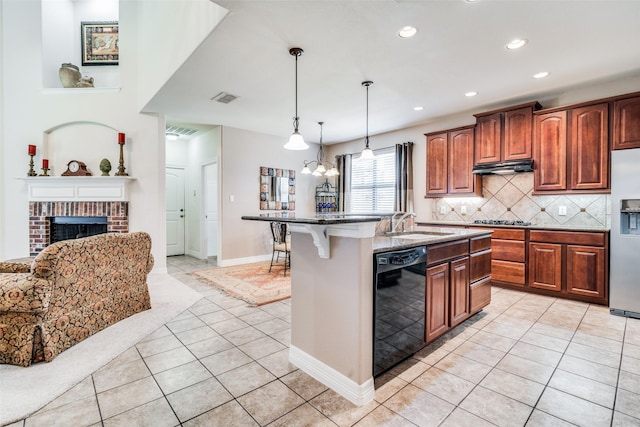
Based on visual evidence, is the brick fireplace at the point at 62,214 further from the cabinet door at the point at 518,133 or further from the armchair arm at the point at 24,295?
the cabinet door at the point at 518,133

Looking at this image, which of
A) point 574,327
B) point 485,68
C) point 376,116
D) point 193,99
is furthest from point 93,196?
point 574,327

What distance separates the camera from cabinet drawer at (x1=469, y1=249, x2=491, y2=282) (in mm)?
2811

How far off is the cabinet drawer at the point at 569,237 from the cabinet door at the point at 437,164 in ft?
4.78

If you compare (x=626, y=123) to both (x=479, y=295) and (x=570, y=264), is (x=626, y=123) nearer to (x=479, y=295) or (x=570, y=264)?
(x=570, y=264)

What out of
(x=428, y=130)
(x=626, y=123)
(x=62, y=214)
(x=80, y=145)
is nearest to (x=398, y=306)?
(x=626, y=123)

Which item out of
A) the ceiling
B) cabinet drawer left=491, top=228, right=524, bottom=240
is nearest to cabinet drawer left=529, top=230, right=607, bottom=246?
cabinet drawer left=491, top=228, right=524, bottom=240

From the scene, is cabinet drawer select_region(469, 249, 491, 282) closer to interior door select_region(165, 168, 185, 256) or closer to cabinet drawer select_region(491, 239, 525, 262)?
cabinet drawer select_region(491, 239, 525, 262)

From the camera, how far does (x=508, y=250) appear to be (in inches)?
156

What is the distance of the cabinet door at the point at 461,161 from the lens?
14.9ft

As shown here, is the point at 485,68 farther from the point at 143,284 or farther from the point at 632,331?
the point at 143,284

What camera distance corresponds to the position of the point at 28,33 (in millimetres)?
4633

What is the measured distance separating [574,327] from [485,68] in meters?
2.78

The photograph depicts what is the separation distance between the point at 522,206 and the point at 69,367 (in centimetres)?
540

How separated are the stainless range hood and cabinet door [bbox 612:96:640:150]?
33.2 inches
